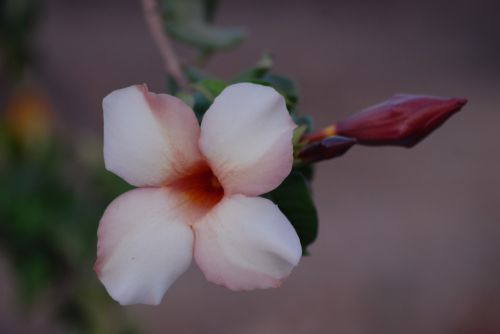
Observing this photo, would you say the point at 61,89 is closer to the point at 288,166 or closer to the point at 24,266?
the point at 24,266

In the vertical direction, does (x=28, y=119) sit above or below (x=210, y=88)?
below

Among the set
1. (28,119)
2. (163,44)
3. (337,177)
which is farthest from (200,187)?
(337,177)

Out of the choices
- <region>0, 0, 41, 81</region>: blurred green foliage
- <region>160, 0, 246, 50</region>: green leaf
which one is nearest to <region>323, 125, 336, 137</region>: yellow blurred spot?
<region>160, 0, 246, 50</region>: green leaf

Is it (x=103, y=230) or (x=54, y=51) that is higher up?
(x=103, y=230)

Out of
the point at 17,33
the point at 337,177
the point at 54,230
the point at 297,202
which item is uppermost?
the point at 297,202

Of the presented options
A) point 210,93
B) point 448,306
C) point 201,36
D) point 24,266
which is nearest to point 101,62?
point 448,306

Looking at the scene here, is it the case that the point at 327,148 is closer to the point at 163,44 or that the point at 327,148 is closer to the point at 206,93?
the point at 206,93

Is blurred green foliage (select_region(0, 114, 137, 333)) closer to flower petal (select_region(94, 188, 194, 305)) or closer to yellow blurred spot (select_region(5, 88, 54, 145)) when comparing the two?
yellow blurred spot (select_region(5, 88, 54, 145))
